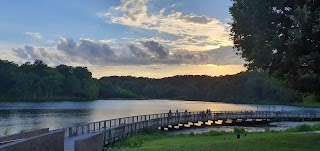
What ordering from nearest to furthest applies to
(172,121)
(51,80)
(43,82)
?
1. (172,121)
2. (43,82)
3. (51,80)

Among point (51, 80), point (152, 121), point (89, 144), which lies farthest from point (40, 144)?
point (51, 80)

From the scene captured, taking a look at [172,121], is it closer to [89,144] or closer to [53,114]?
[89,144]

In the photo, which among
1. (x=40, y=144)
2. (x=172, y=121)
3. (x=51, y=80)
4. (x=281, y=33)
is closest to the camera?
(x=40, y=144)

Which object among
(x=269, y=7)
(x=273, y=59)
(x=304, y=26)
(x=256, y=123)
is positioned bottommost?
(x=256, y=123)

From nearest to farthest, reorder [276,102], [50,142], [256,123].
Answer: [50,142] < [256,123] < [276,102]

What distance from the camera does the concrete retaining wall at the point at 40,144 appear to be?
12.7 meters

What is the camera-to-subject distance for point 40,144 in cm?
1481

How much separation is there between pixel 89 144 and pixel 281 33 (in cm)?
1070

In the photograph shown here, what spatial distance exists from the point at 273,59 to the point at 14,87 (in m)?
147

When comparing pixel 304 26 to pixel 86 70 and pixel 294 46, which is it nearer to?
pixel 294 46

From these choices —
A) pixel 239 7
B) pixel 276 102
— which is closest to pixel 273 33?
pixel 239 7

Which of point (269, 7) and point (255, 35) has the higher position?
point (269, 7)

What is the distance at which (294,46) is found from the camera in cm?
1780

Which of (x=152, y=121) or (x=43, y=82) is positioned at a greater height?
(x=43, y=82)
